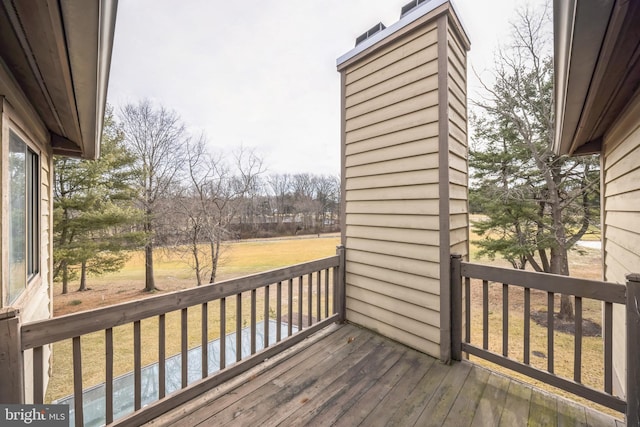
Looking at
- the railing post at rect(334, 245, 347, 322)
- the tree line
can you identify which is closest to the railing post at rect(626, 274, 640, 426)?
the railing post at rect(334, 245, 347, 322)

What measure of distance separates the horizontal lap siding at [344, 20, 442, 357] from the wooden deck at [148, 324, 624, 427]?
1.24 ft

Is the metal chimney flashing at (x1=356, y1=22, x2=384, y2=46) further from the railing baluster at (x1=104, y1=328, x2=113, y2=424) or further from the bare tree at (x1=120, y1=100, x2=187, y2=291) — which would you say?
the bare tree at (x1=120, y1=100, x2=187, y2=291)

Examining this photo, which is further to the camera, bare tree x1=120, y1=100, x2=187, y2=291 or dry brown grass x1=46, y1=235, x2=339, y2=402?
bare tree x1=120, y1=100, x2=187, y2=291

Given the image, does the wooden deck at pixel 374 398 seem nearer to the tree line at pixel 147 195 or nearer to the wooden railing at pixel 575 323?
the wooden railing at pixel 575 323

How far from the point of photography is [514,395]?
6.39ft

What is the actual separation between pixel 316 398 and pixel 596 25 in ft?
8.53

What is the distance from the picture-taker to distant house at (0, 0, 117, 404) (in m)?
1.12

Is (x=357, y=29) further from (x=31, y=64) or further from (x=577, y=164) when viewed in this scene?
(x=577, y=164)

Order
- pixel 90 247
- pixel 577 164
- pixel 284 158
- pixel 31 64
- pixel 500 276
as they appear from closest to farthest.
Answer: pixel 31 64, pixel 500 276, pixel 577 164, pixel 90 247, pixel 284 158

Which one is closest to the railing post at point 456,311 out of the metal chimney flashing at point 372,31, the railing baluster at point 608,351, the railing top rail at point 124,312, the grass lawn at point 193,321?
the railing baluster at point 608,351

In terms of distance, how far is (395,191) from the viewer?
109 inches

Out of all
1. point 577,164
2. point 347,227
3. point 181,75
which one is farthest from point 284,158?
point 347,227

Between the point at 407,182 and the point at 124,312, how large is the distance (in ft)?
8.08

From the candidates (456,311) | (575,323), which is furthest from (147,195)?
(575,323)
